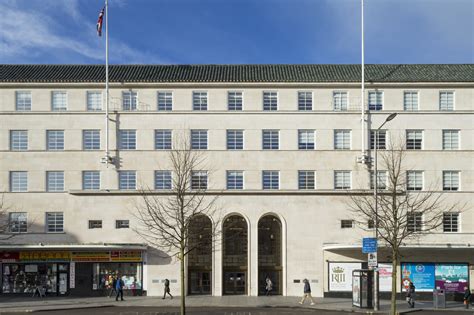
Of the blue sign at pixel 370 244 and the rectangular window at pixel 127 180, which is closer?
the blue sign at pixel 370 244

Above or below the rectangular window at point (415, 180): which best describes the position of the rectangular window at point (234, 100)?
above

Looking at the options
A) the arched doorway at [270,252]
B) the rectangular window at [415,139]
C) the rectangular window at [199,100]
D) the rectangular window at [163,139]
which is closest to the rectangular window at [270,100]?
the rectangular window at [199,100]

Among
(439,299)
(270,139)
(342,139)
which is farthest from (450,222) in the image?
(270,139)

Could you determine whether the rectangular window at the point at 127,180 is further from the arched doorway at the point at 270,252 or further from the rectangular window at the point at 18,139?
the arched doorway at the point at 270,252

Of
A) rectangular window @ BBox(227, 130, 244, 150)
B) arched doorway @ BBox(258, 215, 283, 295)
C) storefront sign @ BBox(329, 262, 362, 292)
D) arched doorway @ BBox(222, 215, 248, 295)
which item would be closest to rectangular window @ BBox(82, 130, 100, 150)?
rectangular window @ BBox(227, 130, 244, 150)

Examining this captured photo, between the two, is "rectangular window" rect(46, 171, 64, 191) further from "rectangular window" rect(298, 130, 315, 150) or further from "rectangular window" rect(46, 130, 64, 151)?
"rectangular window" rect(298, 130, 315, 150)

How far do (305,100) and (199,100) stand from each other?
26.4 feet

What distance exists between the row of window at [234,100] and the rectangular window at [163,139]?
5.88 ft

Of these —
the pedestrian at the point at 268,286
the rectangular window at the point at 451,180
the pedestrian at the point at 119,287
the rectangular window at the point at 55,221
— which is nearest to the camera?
the pedestrian at the point at 119,287

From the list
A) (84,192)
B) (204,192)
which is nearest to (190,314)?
(204,192)

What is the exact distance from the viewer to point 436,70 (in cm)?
4569

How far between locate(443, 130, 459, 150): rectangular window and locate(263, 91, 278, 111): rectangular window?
1285cm

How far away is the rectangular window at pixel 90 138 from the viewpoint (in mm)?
43656

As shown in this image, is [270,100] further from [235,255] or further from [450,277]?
[450,277]
